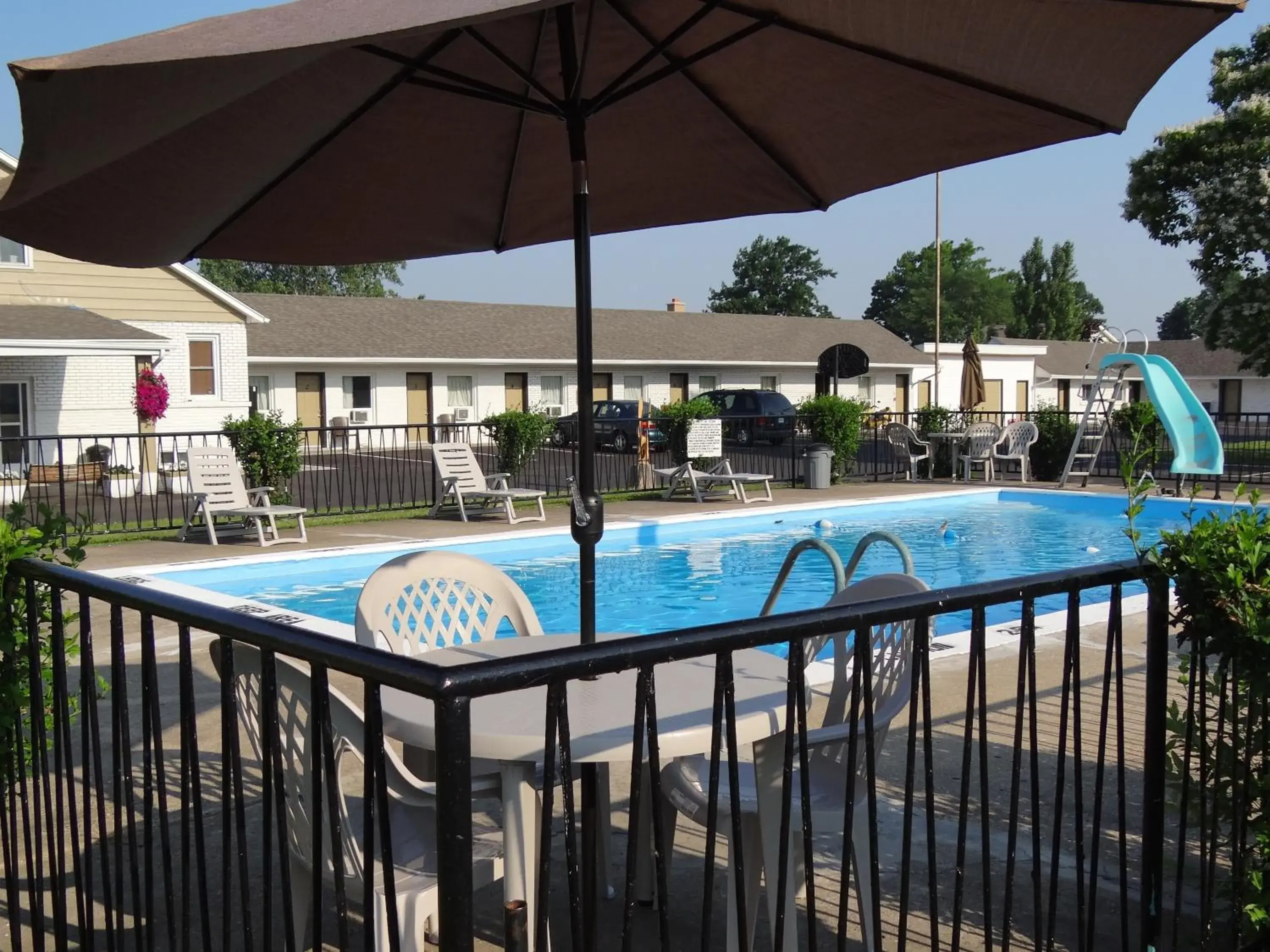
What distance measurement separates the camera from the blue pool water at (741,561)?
10055mm

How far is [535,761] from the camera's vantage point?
2506 mm

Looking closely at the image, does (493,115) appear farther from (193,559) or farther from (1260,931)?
(193,559)

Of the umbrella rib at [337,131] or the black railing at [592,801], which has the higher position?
the umbrella rib at [337,131]

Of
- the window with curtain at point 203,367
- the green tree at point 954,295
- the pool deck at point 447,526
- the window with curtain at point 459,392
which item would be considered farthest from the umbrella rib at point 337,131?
the green tree at point 954,295

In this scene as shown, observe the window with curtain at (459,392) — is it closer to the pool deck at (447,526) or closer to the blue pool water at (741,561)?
the pool deck at (447,526)

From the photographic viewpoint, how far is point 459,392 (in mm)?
38219

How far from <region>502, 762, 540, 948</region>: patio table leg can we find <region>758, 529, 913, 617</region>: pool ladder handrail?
4.07 ft

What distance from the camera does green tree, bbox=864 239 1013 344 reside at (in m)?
81.9

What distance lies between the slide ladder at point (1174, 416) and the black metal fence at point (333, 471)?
63 centimetres

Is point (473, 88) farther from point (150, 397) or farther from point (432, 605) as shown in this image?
point (150, 397)

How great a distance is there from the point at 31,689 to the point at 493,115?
2.60 m

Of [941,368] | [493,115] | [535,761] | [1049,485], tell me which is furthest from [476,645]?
[941,368]

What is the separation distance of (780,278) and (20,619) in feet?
260

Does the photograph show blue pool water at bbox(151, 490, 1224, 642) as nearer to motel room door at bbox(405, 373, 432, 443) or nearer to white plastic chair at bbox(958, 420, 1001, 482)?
white plastic chair at bbox(958, 420, 1001, 482)
